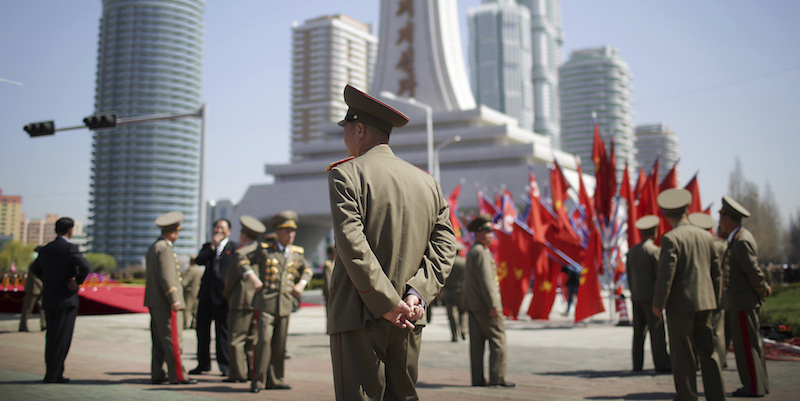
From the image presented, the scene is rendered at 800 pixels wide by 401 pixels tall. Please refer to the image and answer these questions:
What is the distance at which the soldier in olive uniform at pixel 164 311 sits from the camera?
7672 millimetres

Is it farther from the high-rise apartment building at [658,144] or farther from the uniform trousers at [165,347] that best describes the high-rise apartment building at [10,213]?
the high-rise apartment building at [658,144]

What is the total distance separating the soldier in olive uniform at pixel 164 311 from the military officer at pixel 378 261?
4.69 m

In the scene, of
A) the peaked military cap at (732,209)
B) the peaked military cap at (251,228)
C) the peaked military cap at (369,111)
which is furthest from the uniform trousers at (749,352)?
the peaked military cap at (251,228)

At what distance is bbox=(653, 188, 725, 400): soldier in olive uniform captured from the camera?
6.16 meters

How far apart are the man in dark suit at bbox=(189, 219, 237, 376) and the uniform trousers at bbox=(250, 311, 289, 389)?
1.75 meters

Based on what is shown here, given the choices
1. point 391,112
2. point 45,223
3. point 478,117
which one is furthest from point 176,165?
point 391,112

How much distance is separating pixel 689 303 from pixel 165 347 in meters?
5.23

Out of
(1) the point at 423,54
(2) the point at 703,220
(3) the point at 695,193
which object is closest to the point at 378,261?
(2) the point at 703,220

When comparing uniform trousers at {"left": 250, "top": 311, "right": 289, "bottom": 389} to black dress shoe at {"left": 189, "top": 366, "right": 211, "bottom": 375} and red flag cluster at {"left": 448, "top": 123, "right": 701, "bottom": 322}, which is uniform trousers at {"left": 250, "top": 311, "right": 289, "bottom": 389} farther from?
red flag cluster at {"left": 448, "top": 123, "right": 701, "bottom": 322}

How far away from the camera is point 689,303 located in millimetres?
6238

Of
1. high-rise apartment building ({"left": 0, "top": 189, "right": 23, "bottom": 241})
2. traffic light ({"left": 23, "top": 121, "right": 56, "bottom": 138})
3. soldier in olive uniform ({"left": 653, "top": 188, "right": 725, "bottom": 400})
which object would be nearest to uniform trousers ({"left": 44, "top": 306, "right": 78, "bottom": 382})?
high-rise apartment building ({"left": 0, "top": 189, "right": 23, "bottom": 241})

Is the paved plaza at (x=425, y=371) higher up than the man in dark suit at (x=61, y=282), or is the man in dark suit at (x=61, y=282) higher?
the man in dark suit at (x=61, y=282)

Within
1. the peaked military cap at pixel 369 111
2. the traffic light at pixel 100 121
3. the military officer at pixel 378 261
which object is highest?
the traffic light at pixel 100 121

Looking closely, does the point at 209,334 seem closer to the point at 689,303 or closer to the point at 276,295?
the point at 276,295
